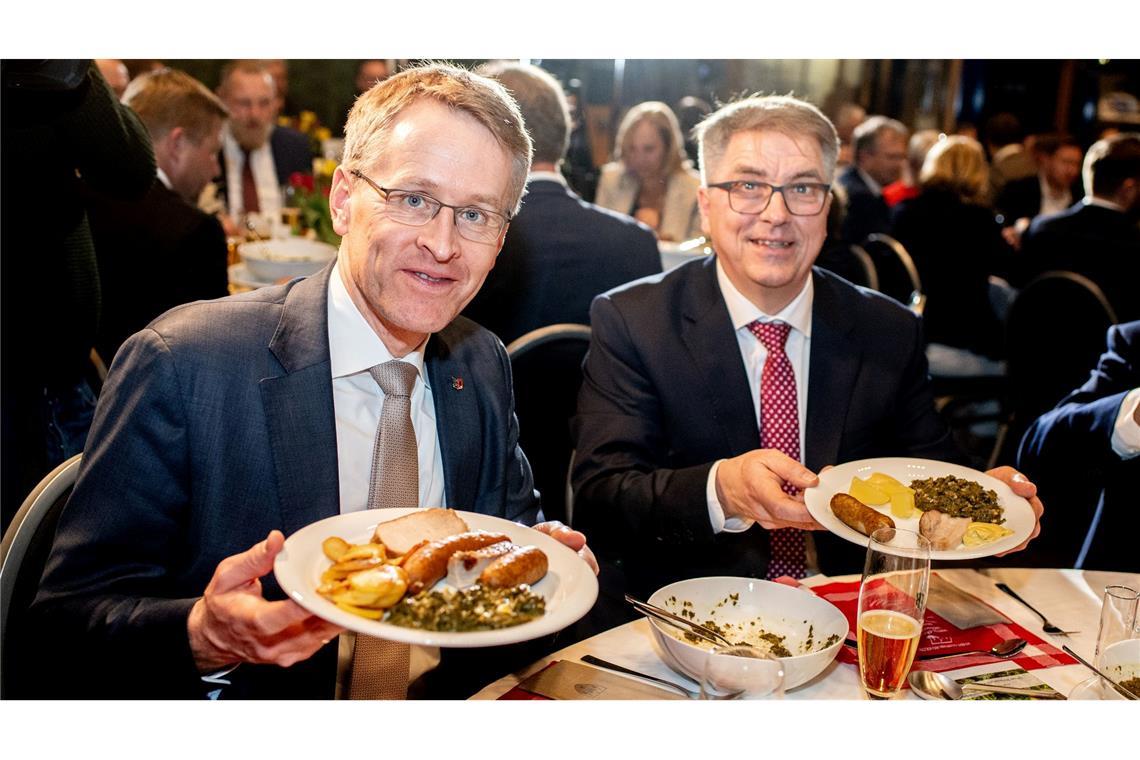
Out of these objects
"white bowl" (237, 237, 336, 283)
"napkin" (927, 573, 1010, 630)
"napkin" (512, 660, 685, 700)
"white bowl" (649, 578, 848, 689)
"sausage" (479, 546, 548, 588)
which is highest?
"white bowl" (237, 237, 336, 283)

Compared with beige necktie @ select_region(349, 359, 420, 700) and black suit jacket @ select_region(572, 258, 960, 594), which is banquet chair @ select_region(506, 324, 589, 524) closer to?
black suit jacket @ select_region(572, 258, 960, 594)

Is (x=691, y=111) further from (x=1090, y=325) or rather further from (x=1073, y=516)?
(x=1073, y=516)

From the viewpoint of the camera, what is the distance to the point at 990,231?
17.5ft

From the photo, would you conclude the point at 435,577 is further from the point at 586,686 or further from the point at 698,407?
the point at 698,407

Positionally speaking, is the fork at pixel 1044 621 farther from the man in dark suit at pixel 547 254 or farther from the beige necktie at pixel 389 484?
the man in dark suit at pixel 547 254

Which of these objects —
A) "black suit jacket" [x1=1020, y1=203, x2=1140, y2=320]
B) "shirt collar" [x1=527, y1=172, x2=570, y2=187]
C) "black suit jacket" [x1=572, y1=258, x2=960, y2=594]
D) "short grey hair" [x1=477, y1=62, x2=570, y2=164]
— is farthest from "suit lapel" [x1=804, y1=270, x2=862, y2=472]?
"black suit jacket" [x1=1020, y1=203, x2=1140, y2=320]

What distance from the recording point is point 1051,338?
12.7ft

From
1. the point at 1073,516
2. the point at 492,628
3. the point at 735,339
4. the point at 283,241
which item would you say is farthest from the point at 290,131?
the point at 492,628

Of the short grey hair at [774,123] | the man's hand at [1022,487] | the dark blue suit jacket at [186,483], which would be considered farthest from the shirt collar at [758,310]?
the dark blue suit jacket at [186,483]

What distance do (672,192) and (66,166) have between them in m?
3.45

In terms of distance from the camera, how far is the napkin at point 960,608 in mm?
1708

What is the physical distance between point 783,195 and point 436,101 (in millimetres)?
Answer: 978

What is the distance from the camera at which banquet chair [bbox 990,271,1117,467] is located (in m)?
3.79

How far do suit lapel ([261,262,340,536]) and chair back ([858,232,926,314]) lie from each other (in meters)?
3.69
